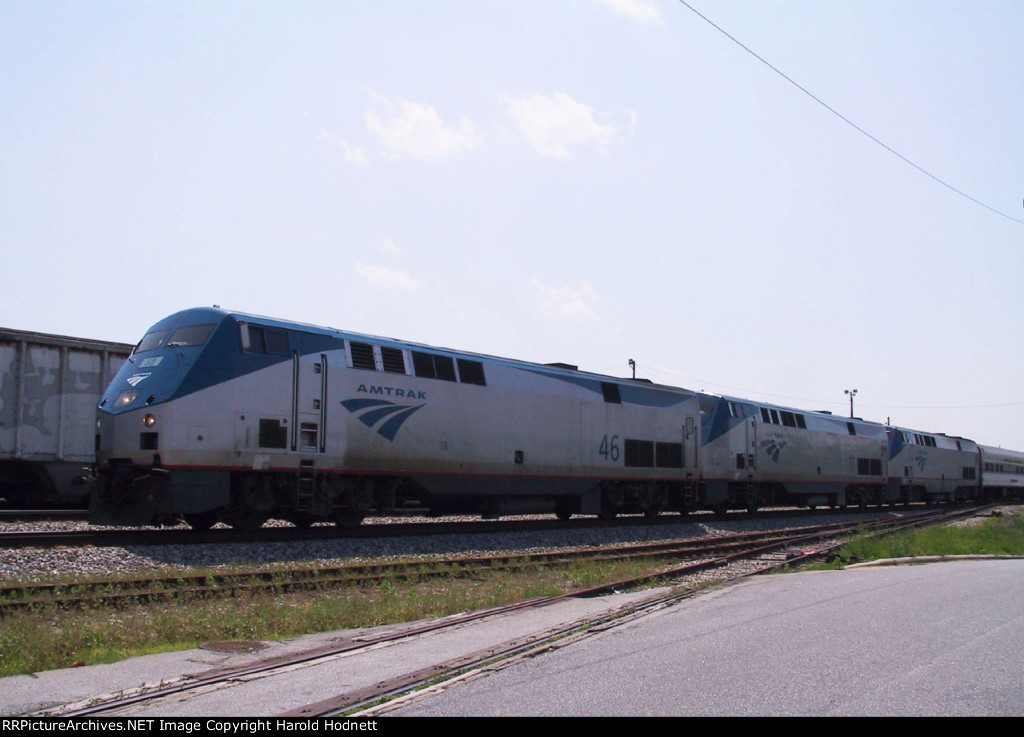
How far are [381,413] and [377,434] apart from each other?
0.44 meters

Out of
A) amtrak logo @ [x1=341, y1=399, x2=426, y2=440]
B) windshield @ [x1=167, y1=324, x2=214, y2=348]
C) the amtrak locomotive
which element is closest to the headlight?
the amtrak locomotive

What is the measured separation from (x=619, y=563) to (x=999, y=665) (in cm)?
884

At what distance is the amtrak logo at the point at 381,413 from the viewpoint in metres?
17.8

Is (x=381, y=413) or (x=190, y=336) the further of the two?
(x=381, y=413)

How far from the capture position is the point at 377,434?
1820 cm

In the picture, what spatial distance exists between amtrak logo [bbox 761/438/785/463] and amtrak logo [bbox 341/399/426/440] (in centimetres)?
1676

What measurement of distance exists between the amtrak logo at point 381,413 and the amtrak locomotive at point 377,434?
32 millimetres

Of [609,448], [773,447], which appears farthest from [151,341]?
[773,447]

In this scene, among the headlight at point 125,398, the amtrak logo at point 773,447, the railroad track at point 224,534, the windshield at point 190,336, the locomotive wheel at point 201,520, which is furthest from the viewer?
the amtrak logo at point 773,447

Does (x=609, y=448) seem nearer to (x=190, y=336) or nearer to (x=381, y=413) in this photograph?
(x=381, y=413)

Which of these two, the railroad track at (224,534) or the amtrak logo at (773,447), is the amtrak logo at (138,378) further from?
the amtrak logo at (773,447)

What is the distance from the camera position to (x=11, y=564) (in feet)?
39.7

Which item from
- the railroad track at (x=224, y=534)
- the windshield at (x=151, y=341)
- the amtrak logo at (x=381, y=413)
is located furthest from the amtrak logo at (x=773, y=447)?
the windshield at (x=151, y=341)
